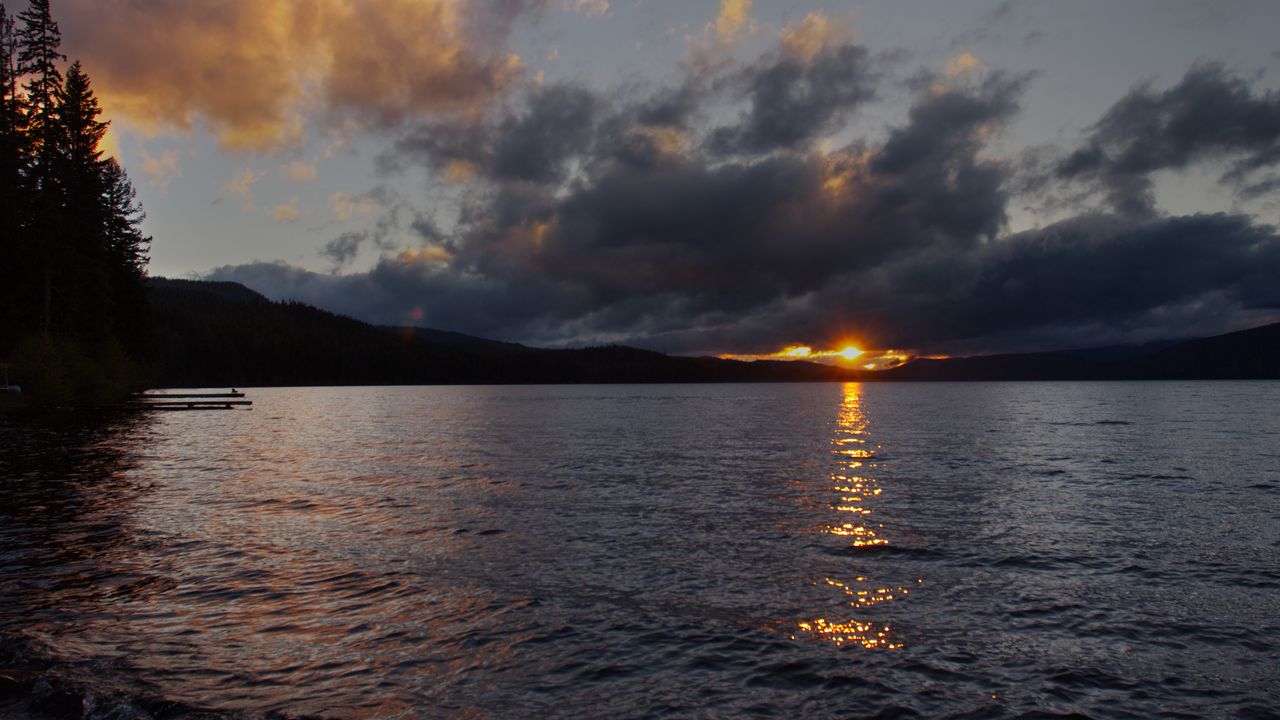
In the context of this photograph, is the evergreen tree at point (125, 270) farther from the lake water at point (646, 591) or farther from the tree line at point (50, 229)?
the lake water at point (646, 591)

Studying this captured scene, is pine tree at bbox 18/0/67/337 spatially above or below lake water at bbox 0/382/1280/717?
above

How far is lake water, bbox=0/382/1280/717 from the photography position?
1177 centimetres

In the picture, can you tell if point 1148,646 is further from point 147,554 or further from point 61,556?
point 61,556

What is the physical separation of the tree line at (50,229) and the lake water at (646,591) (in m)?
43.5

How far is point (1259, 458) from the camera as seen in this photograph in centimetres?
4894

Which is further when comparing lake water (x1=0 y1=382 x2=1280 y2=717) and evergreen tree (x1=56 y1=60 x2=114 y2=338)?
evergreen tree (x1=56 y1=60 x2=114 y2=338)

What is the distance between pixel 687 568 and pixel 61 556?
17.2 m

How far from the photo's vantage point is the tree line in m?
69.6

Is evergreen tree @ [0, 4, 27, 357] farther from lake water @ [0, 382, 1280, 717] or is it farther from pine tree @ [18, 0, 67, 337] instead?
lake water @ [0, 382, 1280, 717]

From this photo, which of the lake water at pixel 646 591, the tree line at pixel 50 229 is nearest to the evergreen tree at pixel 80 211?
the tree line at pixel 50 229

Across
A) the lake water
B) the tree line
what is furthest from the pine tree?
the lake water

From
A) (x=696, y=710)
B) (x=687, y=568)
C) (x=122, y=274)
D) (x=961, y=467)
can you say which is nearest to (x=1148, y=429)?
(x=961, y=467)

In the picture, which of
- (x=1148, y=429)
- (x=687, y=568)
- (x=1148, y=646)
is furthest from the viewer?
(x=1148, y=429)

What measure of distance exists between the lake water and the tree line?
4350 centimetres
